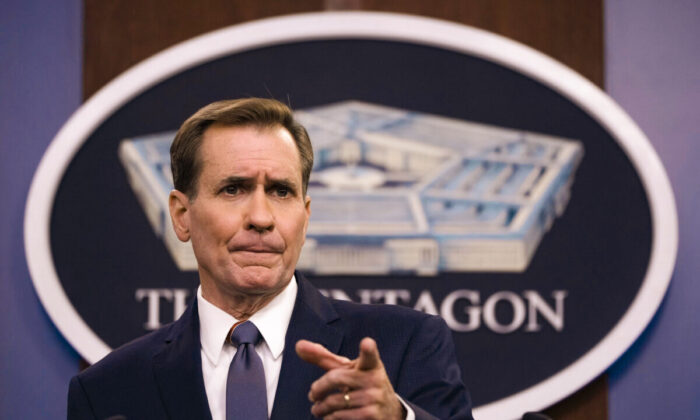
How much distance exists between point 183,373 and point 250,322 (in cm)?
15

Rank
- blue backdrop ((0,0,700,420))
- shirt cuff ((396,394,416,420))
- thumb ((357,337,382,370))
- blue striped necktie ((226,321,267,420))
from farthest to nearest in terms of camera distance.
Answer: blue backdrop ((0,0,700,420)) < blue striped necktie ((226,321,267,420)) < shirt cuff ((396,394,416,420)) < thumb ((357,337,382,370))

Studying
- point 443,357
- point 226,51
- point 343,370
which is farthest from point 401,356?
point 226,51

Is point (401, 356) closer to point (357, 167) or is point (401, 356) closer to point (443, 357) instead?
point (443, 357)

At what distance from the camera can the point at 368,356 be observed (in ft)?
3.42

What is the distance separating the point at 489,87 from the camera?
8.31 feet

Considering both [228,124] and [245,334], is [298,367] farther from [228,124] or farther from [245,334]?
[228,124]

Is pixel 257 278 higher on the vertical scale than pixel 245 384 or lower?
higher

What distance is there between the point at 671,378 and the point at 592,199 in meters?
0.59

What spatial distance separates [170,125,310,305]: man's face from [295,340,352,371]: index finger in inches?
13.1

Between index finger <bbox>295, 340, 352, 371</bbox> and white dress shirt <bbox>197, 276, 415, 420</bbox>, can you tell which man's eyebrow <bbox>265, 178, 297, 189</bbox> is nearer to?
white dress shirt <bbox>197, 276, 415, 420</bbox>

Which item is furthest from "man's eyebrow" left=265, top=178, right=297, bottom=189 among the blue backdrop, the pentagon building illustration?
the blue backdrop

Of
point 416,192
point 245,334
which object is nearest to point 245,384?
point 245,334

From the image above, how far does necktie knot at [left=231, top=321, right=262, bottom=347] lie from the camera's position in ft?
4.53

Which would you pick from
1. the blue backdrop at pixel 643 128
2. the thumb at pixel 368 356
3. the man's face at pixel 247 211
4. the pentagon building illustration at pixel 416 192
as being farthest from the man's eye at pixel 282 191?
the blue backdrop at pixel 643 128
